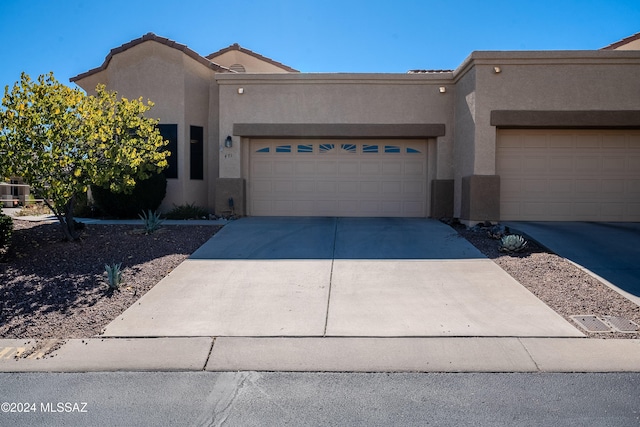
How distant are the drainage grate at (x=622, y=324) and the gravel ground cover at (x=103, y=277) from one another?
0.14 metres

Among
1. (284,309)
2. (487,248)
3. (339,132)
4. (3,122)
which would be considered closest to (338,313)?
(284,309)

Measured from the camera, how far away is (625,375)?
484cm

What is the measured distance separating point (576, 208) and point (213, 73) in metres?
11.2

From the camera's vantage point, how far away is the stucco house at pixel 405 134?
12.3m

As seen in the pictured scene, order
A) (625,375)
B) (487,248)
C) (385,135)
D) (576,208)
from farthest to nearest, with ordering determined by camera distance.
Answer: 1. (385,135)
2. (576,208)
3. (487,248)
4. (625,375)

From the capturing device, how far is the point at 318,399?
4422mm

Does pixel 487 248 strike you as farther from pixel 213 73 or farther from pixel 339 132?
pixel 213 73

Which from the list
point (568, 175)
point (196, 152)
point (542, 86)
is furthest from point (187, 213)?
point (568, 175)

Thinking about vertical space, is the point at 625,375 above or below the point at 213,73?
below

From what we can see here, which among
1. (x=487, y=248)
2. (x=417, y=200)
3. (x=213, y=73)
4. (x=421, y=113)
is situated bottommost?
(x=487, y=248)

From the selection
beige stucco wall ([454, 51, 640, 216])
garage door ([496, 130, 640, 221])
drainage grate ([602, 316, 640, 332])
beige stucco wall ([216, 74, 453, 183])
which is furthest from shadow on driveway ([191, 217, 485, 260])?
drainage grate ([602, 316, 640, 332])

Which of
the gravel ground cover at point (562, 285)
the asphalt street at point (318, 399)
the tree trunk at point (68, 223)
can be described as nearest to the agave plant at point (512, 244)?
the gravel ground cover at point (562, 285)

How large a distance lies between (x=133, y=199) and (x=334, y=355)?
10.4 m

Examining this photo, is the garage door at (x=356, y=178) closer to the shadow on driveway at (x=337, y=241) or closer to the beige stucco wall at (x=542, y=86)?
the shadow on driveway at (x=337, y=241)
